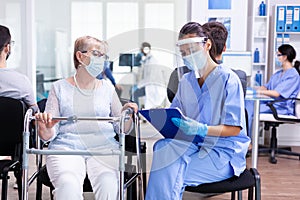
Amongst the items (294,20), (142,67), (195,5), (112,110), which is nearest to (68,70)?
(142,67)

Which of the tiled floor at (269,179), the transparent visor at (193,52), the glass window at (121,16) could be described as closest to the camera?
the transparent visor at (193,52)

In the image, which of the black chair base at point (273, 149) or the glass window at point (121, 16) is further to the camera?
the glass window at point (121, 16)

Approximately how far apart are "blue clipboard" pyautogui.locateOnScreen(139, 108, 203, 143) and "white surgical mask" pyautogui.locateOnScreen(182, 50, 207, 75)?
0.33 meters

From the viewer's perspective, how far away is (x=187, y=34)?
1969 millimetres

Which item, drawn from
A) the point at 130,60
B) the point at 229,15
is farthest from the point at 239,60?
the point at 130,60

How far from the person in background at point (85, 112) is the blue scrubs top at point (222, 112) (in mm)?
323

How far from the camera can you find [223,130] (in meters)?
1.87

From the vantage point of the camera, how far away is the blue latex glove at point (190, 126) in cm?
177

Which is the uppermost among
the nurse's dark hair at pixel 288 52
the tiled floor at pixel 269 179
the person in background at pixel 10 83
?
the nurse's dark hair at pixel 288 52

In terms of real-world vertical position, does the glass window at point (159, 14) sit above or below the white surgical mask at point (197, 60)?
above

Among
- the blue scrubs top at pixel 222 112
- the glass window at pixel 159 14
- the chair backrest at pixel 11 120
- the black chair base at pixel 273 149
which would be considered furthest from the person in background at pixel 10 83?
the glass window at pixel 159 14

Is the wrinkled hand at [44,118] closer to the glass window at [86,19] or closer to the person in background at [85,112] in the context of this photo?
the person in background at [85,112]

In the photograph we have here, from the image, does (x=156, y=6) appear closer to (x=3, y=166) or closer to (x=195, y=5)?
(x=195, y=5)

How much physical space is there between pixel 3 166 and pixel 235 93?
119cm
